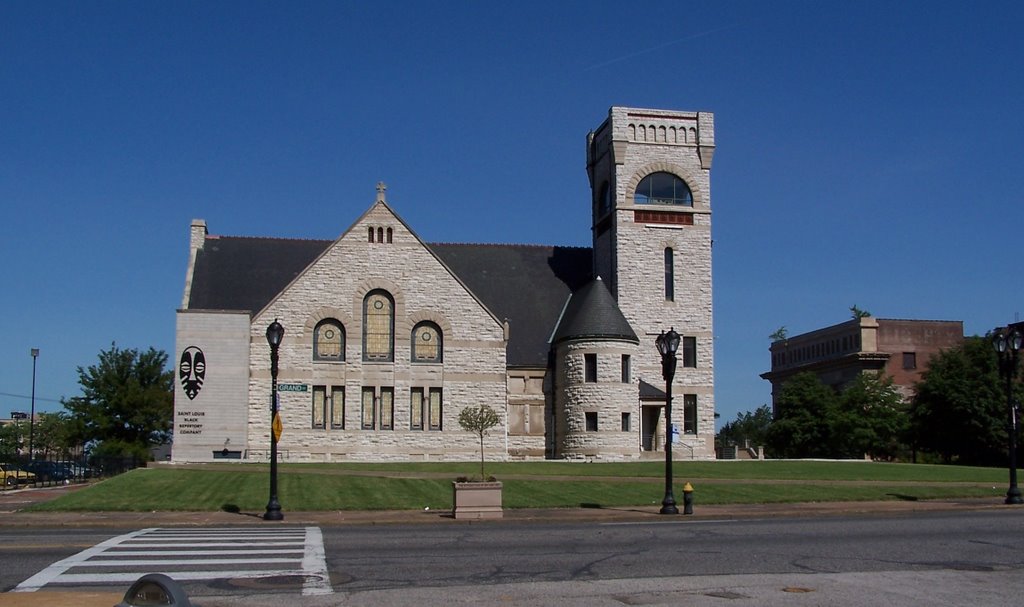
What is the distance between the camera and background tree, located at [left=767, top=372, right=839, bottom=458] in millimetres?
71025

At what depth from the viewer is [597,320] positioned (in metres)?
52.2

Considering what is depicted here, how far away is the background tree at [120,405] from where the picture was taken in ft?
193

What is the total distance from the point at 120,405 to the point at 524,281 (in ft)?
78.2

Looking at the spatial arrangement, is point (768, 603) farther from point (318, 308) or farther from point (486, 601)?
point (318, 308)

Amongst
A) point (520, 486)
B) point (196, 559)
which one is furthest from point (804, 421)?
point (196, 559)

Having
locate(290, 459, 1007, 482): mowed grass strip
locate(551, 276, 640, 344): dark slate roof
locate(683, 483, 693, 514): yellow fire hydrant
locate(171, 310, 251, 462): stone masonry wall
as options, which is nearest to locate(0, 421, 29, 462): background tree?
locate(171, 310, 251, 462): stone masonry wall

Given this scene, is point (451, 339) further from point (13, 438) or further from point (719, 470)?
point (13, 438)

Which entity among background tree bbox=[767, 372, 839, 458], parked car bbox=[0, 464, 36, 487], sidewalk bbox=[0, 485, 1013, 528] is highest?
background tree bbox=[767, 372, 839, 458]

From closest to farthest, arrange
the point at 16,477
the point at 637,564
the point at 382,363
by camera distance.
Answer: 1. the point at 637,564
2. the point at 16,477
3. the point at 382,363

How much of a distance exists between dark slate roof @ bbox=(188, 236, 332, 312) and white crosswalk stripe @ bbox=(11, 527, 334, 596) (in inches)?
1310

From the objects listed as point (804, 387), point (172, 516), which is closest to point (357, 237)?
point (172, 516)

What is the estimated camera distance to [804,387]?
74438 millimetres

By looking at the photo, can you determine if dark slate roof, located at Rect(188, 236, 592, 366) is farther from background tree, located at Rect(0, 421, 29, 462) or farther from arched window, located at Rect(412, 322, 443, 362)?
background tree, located at Rect(0, 421, 29, 462)

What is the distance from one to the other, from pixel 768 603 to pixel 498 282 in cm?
4671
